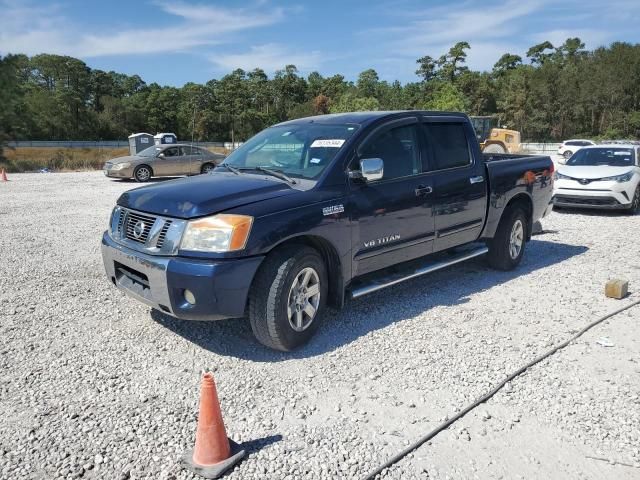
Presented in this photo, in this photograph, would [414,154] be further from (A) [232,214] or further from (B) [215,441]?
(B) [215,441]

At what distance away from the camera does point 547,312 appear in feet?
16.5

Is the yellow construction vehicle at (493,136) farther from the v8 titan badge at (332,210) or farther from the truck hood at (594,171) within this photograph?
the v8 titan badge at (332,210)

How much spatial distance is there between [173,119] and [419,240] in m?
90.7

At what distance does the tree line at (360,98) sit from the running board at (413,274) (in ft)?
179

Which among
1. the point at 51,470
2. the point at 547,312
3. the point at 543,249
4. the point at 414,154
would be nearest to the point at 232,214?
the point at 51,470

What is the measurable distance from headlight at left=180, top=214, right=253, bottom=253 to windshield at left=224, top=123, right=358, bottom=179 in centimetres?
97

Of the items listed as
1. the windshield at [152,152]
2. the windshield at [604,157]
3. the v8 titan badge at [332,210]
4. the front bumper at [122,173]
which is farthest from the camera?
the windshield at [152,152]

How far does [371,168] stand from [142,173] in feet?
56.2

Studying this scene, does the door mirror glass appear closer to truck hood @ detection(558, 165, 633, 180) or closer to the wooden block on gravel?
the wooden block on gravel

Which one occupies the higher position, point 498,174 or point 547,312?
point 498,174

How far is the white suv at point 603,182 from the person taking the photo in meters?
10.6

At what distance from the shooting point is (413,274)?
16.2ft

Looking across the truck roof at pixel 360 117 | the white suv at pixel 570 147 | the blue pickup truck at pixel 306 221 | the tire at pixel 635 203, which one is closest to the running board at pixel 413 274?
the blue pickup truck at pixel 306 221

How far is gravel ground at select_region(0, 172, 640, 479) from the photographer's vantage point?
2793mm
